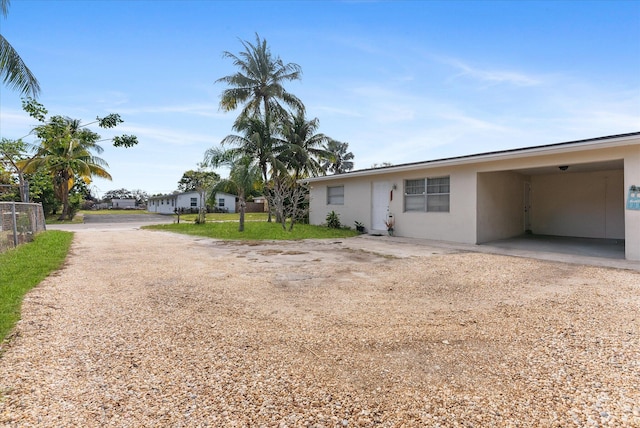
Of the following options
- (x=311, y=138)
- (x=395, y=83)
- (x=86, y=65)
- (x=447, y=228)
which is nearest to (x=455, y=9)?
(x=395, y=83)

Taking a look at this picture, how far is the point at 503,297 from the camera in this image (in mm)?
4539

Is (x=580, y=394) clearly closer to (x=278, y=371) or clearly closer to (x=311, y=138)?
(x=278, y=371)

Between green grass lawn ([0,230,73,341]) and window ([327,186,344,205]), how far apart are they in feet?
34.1

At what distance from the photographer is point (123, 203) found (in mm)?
59469

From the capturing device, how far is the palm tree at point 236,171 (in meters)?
16.1

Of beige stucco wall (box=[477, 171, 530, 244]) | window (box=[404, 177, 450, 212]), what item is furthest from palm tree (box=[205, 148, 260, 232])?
beige stucco wall (box=[477, 171, 530, 244])

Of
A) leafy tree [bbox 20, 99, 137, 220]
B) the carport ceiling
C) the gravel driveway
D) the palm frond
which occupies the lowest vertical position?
the gravel driveway

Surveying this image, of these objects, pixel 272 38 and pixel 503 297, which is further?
pixel 272 38

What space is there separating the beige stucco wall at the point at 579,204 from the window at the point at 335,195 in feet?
25.7

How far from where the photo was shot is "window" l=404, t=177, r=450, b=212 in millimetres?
11203

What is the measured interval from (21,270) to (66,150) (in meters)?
20.6

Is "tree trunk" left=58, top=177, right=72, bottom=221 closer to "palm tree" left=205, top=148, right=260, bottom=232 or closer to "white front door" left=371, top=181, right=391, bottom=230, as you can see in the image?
"palm tree" left=205, top=148, right=260, bottom=232

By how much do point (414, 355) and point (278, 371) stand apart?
1151mm

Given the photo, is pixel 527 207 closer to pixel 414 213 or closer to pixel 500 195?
pixel 500 195
